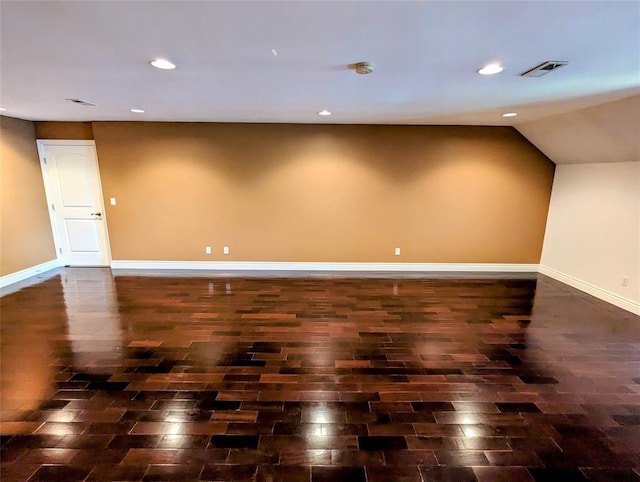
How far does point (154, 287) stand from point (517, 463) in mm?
4521

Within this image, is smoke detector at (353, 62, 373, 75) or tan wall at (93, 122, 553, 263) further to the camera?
tan wall at (93, 122, 553, 263)

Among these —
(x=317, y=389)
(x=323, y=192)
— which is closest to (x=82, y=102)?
(x=323, y=192)

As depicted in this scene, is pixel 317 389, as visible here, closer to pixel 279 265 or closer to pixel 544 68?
pixel 544 68

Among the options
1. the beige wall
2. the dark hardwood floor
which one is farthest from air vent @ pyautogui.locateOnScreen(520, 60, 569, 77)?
the beige wall

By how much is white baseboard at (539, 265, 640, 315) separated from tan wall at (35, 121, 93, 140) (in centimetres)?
777

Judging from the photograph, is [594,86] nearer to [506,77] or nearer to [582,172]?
[506,77]

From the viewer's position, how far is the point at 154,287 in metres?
4.62

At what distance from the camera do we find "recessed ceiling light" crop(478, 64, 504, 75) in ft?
7.68

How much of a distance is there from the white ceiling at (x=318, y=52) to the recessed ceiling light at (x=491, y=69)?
59 mm

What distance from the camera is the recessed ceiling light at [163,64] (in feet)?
7.59

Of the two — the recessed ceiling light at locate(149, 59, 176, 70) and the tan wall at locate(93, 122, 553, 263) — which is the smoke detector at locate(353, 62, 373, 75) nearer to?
the recessed ceiling light at locate(149, 59, 176, 70)

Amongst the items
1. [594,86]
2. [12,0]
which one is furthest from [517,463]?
[12,0]

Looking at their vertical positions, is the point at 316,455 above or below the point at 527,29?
below

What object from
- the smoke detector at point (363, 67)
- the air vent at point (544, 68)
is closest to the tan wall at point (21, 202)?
the smoke detector at point (363, 67)
